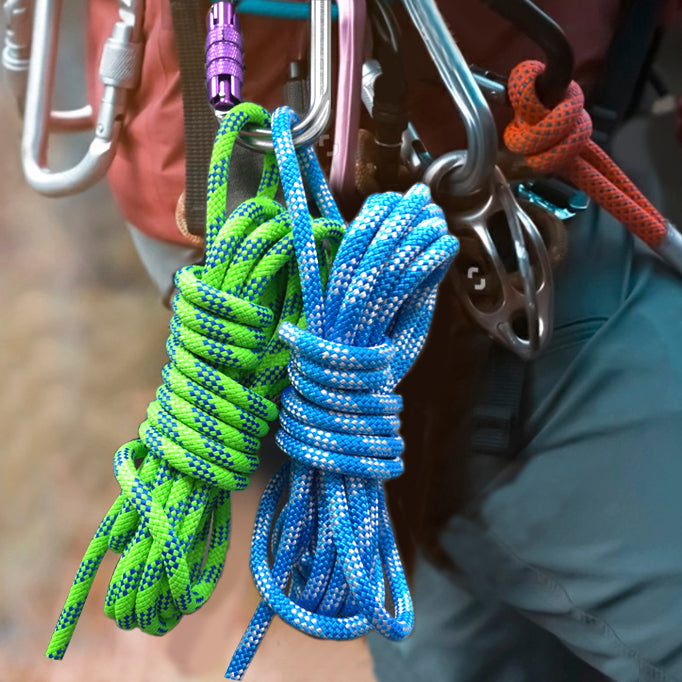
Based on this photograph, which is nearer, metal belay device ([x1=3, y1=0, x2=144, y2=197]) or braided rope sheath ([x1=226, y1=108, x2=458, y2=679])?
braided rope sheath ([x1=226, y1=108, x2=458, y2=679])

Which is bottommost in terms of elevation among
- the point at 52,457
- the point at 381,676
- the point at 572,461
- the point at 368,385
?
the point at 381,676

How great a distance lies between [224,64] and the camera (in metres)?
0.42

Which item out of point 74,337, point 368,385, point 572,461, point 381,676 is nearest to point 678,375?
point 572,461

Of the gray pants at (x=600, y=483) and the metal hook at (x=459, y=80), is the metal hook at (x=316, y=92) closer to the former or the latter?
the metal hook at (x=459, y=80)

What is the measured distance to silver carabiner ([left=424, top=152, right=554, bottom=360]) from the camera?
0.50 m

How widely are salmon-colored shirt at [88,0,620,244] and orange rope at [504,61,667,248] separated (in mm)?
43

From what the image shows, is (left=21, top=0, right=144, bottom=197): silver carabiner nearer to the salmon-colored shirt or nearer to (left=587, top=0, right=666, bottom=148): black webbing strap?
the salmon-colored shirt

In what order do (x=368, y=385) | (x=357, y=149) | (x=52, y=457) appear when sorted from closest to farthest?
1. (x=368, y=385)
2. (x=357, y=149)
3. (x=52, y=457)

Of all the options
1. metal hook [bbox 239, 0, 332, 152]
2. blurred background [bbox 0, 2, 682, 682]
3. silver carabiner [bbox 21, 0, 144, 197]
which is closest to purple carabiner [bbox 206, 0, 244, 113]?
metal hook [bbox 239, 0, 332, 152]

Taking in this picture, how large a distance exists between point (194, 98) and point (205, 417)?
28 cm

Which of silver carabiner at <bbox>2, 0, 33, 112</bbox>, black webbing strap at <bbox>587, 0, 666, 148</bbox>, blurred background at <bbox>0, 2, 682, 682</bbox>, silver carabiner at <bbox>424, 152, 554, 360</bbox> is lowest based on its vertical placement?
blurred background at <bbox>0, 2, 682, 682</bbox>

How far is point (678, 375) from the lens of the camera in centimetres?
51

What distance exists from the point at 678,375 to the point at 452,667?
0.35 m

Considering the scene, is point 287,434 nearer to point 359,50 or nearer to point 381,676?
point 359,50
